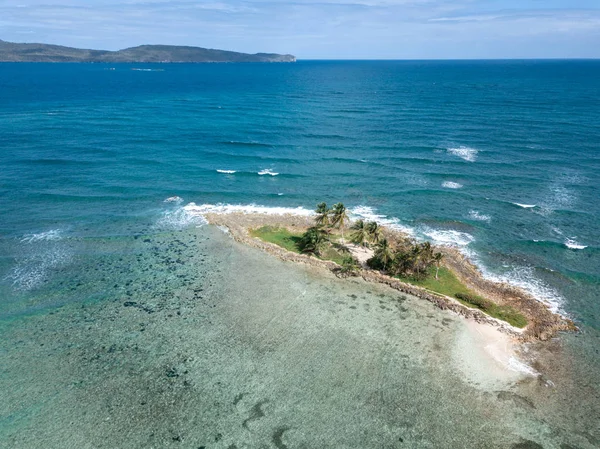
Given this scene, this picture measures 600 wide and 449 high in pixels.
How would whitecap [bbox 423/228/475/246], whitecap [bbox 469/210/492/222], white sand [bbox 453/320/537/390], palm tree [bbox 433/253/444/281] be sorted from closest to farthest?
white sand [bbox 453/320/537/390]
palm tree [bbox 433/253/444/281]
whitecap [bbox 423/228/475/246]
whitecap [bbox 469/210/492/222]

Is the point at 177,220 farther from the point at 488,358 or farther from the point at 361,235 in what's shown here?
the point at 488,358

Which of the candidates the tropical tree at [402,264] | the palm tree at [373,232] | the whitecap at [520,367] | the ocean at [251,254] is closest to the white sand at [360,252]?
the palm tree at [373,232]

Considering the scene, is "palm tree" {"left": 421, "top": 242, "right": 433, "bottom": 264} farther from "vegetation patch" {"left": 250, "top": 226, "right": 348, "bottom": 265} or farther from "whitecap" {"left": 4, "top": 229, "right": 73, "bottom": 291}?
"whitecap" {"left": 4, "top": 229, "right": 73, "bottom": 291}

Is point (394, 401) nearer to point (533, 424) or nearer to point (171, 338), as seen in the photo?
point (533, 424)

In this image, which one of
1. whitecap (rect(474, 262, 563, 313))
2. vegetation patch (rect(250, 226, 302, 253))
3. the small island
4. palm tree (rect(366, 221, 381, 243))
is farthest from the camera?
vegetation patch (rect(250, 226, 302, 253))

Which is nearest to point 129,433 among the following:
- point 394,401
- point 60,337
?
point 60,337

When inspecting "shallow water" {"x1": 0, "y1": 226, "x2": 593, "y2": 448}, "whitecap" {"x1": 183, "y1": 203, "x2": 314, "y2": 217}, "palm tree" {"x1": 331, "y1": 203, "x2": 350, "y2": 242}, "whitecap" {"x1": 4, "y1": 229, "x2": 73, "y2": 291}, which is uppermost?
"palm tree" {"x1": 331, "y1": 203, "x2": 350, "y2": 242}

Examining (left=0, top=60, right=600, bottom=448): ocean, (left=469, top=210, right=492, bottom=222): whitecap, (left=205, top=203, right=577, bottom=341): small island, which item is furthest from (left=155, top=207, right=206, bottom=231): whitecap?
(left=469, top=210, right=492, bottom=222): whitecap

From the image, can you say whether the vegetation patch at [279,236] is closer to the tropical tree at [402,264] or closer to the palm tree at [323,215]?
the palm tree at [323,215]
